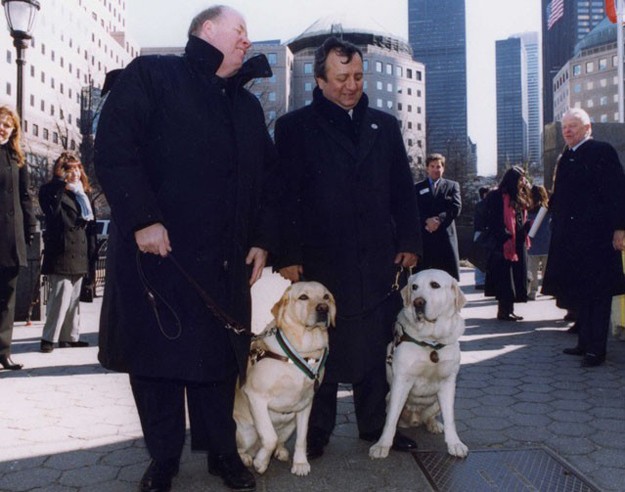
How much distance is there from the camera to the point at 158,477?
120 inches

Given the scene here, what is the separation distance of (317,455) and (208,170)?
173 centimetres

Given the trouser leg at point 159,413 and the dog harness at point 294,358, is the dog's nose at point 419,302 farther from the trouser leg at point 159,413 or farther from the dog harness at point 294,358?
the trouser leg at point 159,413

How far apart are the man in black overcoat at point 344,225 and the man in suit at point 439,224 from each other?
3.90 metres

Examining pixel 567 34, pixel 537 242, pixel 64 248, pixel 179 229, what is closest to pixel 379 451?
pixel 179 229

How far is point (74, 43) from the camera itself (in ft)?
290

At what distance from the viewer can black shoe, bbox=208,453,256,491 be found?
10.2 ft

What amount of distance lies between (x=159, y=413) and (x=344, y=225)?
1425 millimetres

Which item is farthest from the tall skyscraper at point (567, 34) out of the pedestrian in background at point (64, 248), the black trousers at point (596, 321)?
the pedestrian in background at point (64, 248)

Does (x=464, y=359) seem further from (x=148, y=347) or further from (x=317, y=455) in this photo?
(x=148, y=347)

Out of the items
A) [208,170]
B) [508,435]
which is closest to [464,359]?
[508,435]

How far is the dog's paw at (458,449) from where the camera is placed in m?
3.53

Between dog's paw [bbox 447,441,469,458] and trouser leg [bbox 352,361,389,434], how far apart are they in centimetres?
44

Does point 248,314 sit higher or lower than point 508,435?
higher

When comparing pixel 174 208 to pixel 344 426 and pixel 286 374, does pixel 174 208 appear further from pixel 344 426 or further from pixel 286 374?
pixel 344 426
